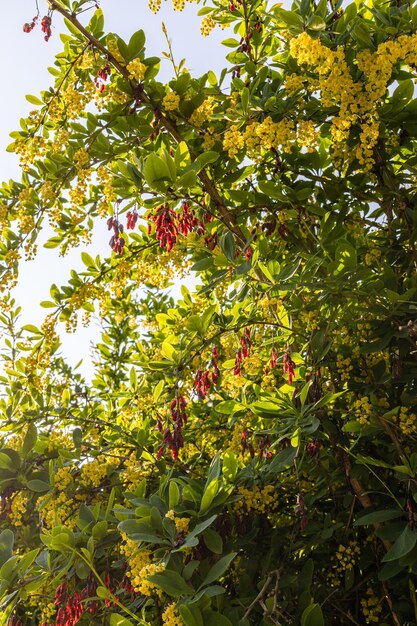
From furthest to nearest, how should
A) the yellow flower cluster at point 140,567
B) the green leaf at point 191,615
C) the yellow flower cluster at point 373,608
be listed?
1. the yellow flower cluster at point 373,608
2. the yellow flower cluster at point 140,567
3. the green leaf at point 191,615

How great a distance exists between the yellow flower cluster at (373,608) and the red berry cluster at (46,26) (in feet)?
7.67

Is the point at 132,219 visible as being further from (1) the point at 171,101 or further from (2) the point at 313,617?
(2) the point at 313,617

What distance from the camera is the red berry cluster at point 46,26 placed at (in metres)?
2.33

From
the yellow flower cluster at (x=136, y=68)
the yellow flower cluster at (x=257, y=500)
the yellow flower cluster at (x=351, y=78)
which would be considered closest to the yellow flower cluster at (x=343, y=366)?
the yellow flower cluster at (x=257, y=500)

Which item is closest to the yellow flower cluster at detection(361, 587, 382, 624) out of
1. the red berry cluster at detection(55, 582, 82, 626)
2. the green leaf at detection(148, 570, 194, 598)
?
the green leaf at detection(148, 570, 194, 598)

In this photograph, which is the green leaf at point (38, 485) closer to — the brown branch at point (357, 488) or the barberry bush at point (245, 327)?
the barberry bush at point (245, 327)

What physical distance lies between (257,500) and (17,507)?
0.89 metres

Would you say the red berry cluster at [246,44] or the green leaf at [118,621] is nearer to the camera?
the green leaf at [118,621]

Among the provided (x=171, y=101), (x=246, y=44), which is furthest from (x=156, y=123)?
(x=246, y=44)

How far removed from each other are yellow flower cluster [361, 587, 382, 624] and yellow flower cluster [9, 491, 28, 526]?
1.29 meters

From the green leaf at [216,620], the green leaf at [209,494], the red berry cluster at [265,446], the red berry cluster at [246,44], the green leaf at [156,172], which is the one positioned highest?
the red berry cluster at [246,44]

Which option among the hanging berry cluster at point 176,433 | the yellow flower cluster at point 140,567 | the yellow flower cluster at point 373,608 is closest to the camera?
the yellow flower cluster at point 140,567

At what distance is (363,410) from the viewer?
2189 millimetres

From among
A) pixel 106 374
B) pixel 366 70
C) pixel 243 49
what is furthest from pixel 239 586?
pixel 106 374
